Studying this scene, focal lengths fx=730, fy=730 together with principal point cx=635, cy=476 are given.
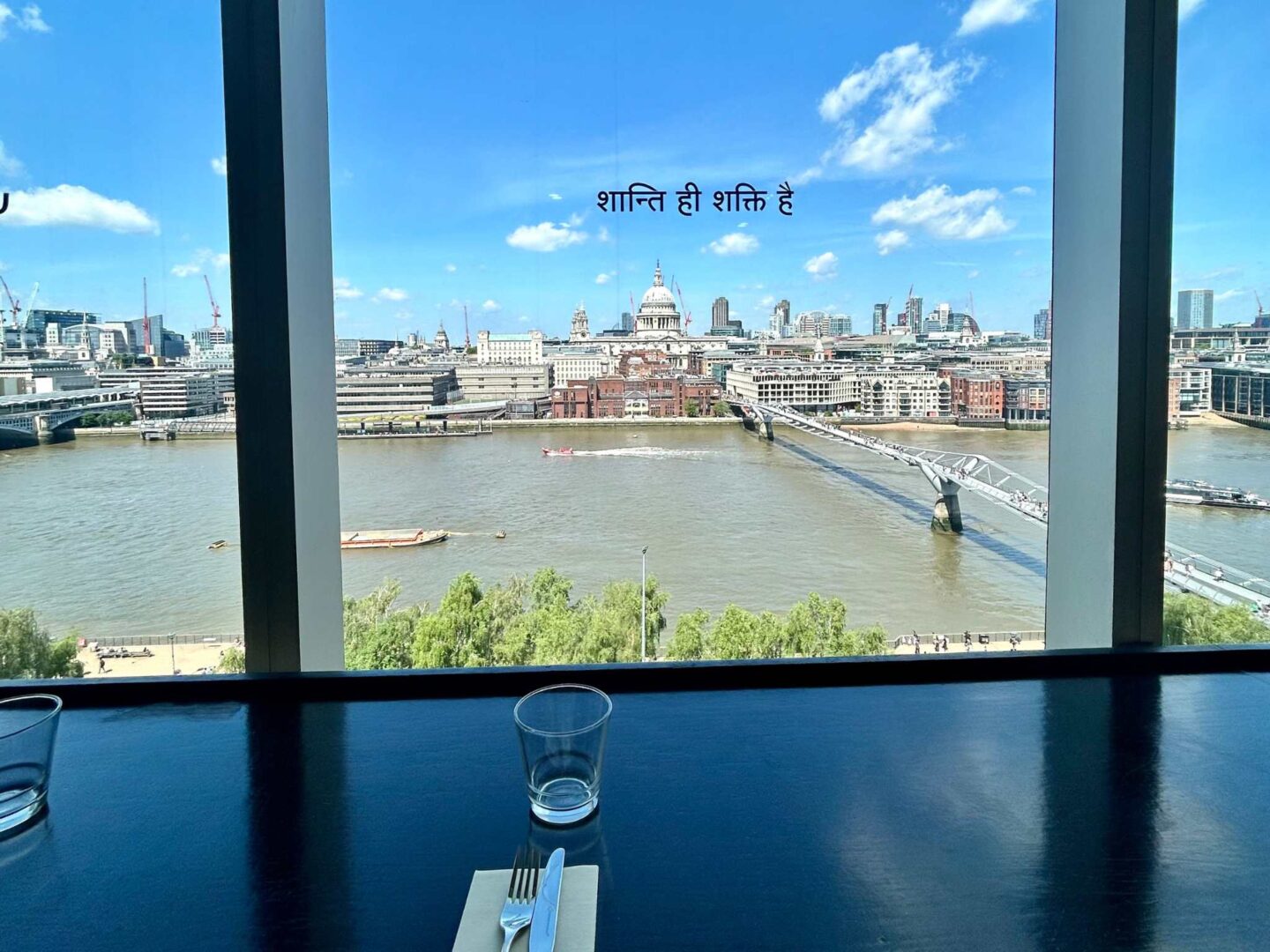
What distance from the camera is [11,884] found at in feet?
1.64

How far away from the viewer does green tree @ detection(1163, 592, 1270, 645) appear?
3.80 ft

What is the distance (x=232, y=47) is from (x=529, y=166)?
6.36 ft

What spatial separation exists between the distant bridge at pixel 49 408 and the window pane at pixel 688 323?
0.67 metres

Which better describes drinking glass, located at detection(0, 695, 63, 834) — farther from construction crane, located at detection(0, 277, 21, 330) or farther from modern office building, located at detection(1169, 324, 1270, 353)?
modern office building, located at detection(1169, 324, 1270, 353)

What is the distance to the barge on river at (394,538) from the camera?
2.90 metres

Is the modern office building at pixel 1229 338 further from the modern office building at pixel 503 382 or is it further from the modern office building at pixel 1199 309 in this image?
the modern office building at pixel 503 382

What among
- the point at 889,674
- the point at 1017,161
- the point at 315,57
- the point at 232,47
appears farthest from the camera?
the point at 1017,161

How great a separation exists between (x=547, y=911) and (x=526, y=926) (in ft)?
0.05

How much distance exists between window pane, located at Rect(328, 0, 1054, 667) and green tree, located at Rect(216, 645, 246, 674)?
1171 millimetres

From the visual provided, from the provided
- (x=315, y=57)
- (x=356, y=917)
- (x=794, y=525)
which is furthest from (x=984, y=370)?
(x=356, y=917)

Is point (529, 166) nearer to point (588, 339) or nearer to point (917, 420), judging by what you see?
point (588, 339)

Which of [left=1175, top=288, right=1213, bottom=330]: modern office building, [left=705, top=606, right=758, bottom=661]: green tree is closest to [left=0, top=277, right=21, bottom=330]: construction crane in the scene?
[left=705, top=606, right=758, bottom=661]: green tree

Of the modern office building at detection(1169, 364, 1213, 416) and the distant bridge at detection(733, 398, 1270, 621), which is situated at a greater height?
the modern office building at detection(1169, 364, 1213, 416)

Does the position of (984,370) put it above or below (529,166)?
below
